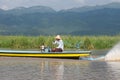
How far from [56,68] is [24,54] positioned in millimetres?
6459

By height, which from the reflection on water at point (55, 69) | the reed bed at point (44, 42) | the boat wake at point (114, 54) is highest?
the reed bed at point (44, 42)

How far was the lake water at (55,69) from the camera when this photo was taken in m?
21.6

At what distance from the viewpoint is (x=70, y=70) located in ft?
80.9

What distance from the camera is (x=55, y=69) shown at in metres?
25.2

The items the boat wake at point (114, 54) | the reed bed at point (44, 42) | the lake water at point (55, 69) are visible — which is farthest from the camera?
the reed bed at point (44, 42)

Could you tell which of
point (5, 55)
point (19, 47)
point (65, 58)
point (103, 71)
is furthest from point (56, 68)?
point (19, 47)

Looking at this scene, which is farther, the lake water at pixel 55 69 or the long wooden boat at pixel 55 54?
the long wooden boat at pixel 55 54

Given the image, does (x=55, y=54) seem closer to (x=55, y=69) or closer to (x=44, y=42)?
(x=55, y=69)

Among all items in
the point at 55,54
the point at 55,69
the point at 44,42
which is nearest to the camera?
the point at 55,69

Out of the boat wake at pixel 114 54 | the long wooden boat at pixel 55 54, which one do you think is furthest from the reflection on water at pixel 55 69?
the boat wake at pixel 114 54

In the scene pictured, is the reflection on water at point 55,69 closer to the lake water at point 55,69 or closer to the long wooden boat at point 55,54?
the lake water at point 55,69

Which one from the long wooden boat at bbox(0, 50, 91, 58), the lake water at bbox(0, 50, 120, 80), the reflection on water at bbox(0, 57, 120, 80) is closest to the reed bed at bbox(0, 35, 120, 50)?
the long wooden boat at bbox(0, 50, 91, 58)

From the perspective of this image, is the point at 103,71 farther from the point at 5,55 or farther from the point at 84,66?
the point at 5,55

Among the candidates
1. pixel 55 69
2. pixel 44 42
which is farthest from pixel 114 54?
pixel 44 42
